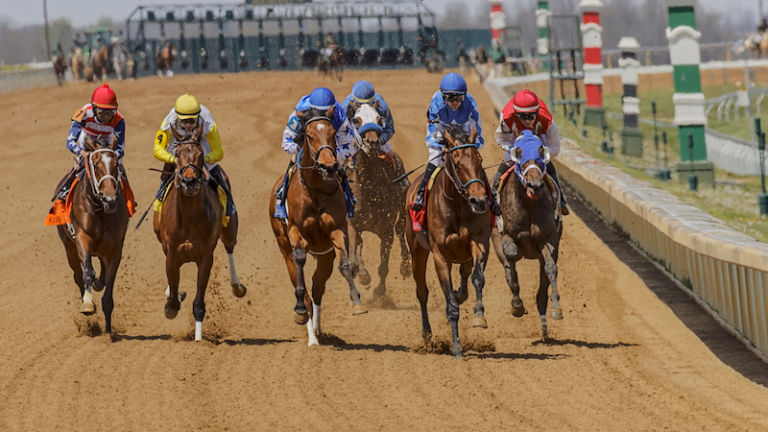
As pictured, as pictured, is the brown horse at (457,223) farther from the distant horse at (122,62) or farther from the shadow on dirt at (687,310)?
the distant horse at (122,62)

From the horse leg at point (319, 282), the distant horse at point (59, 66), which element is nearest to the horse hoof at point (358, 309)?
the horse leg at point (319, 282)

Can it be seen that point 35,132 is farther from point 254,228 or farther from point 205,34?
point 205,34

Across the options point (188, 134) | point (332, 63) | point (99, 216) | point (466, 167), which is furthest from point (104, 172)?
point (332, 63)

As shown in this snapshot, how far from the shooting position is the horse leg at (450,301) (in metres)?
10.3

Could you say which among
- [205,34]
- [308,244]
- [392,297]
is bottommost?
[392,297]

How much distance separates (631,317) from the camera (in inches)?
464

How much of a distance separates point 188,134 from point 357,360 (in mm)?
2688

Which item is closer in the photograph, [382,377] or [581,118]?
[382,377]

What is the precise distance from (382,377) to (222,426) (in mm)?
1772

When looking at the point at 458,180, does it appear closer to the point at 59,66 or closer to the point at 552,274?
the point at 552,274

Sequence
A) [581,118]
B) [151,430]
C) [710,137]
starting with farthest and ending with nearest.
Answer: [581,118]
[710,137]
[151,430]

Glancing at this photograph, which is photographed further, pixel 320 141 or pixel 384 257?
pixel 384 257

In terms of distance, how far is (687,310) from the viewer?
1180 centimetres

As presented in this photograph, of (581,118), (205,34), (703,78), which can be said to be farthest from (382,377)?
(205,34)
